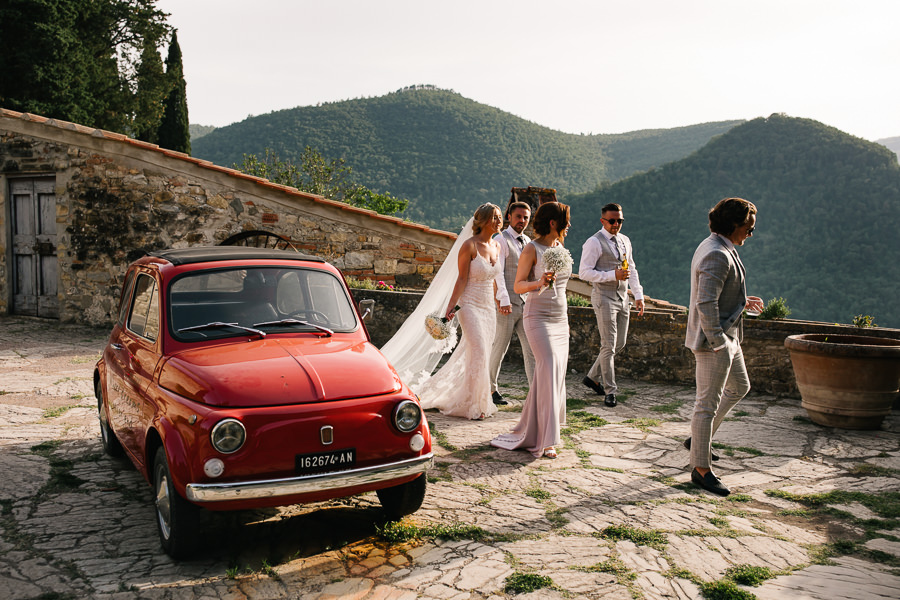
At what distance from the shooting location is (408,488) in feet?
13.9

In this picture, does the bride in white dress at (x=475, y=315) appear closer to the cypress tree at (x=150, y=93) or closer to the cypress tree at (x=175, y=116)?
the cypress tree at (x=175, y=116)

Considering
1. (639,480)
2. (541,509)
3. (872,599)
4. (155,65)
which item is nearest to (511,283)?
(639,480)

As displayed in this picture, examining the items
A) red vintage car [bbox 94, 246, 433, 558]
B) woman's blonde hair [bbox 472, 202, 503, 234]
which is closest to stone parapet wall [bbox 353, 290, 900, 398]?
woman's blonde hair [bbox 472, 202, 503, 234]

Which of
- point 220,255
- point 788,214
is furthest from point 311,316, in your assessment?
point 788,214

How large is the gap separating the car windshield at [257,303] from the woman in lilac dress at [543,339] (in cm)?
182

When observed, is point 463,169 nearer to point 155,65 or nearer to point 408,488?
point 155,65

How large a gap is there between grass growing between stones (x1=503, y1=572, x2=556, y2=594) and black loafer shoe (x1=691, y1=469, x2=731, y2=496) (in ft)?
6.59

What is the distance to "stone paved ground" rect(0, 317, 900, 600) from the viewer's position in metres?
3.54

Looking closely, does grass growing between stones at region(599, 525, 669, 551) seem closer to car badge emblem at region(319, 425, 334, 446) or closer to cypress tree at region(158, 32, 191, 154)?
car badge emblem at region(319, 425, 334, 446)

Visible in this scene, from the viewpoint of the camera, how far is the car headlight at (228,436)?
352cm

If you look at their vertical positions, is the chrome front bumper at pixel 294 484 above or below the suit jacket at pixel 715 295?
below

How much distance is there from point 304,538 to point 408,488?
71 centimetres

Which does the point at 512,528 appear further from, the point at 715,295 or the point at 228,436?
the point at 715,295

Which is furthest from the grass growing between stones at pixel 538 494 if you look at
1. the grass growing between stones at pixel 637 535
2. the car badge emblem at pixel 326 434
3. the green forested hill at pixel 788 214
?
the green forested hill at pixel 788 214
